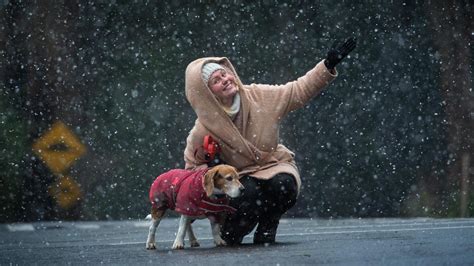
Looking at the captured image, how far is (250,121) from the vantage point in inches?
402

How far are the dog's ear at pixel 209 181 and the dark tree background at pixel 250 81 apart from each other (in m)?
8.88

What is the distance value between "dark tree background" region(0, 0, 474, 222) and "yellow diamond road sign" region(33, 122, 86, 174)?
0.10 meters

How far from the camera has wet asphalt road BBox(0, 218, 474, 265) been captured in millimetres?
8477

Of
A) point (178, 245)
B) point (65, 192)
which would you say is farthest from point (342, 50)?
point (65, 192)

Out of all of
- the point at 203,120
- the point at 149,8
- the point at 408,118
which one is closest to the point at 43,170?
the point at 149,8

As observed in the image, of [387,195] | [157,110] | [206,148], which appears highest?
[206,148]

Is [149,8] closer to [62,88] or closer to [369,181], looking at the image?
[62,88]

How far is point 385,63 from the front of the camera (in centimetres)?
1970

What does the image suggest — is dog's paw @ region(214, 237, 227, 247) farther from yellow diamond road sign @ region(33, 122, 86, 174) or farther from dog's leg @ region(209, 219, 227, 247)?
yellow diamond road sign @ region(33, 122, 86, 174)

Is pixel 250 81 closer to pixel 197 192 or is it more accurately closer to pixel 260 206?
pixel 260 206

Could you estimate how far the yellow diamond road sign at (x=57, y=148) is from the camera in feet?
60.2

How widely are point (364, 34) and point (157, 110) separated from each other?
307 cm

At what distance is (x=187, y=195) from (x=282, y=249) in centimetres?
75

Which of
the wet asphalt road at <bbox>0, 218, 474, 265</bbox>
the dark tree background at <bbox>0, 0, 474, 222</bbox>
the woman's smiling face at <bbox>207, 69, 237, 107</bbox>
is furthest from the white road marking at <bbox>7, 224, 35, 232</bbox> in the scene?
the woman's smiling face at <bbox>207, 69, 237, 107</bbox>
